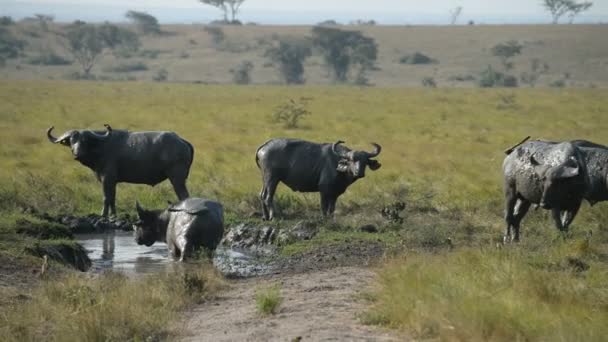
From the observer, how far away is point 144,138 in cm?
1608

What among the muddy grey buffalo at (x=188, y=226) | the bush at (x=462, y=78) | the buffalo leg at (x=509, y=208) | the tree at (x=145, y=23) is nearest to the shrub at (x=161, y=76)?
the bush at (x=462, y=78)

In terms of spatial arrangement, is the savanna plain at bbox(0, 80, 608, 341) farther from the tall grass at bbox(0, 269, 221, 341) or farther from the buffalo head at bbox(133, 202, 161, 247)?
the buffalo head at bbox(133, 202, 161, 247)

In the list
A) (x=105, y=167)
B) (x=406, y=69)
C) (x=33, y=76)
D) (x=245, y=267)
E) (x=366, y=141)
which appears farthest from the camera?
(x=406, y=69)

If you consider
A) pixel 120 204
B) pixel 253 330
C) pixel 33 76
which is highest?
pixel 253 330

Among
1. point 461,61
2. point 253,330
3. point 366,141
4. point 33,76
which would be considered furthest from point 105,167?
point 461,61

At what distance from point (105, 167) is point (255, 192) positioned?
2.78 metres

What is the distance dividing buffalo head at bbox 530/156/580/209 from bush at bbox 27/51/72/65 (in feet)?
241

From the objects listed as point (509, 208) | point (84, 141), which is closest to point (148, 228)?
point (84, 141)

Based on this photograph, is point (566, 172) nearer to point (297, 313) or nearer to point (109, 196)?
point (297, 313)

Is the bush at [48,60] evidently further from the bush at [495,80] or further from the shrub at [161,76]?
the bush at [495,80]

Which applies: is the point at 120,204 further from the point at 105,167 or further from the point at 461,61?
the point at 461,61

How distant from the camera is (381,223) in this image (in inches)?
592

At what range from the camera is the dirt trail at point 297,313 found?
789cm

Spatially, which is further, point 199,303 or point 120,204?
point 120,204
